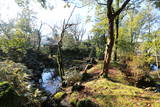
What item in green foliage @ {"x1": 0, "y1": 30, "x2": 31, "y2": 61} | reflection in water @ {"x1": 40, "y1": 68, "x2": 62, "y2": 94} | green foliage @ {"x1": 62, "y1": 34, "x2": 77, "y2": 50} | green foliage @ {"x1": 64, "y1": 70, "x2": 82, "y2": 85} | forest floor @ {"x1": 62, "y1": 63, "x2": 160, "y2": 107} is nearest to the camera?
forest floor @ {"x1": 62, "y1": 63, "x2": 160, "y2": 107}

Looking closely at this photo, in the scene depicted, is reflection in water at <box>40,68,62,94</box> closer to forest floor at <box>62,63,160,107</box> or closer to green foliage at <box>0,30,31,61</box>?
forest floor at <box>62,63,160,107</box>

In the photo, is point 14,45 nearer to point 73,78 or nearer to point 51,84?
point 51,84

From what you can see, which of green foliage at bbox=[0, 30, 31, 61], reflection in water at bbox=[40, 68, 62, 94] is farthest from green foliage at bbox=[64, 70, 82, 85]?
green foliage at bbox=[0, 30, 31, 61]

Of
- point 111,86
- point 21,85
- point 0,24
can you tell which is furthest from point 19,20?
point 111,86

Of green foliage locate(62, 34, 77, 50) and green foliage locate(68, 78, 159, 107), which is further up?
green foliage locate(62, 34, 77, 50)

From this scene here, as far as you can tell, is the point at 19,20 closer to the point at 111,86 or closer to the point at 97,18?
the point at 97,18

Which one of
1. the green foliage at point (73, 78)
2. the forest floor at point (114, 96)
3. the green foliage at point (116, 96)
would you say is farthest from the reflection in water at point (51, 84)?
the green foliage at point (116, 96)

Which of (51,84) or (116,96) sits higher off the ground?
(116,96)

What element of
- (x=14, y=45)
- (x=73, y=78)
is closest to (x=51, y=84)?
(x=73, y=78)

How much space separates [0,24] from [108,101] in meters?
22.6

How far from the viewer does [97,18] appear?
10633 mm

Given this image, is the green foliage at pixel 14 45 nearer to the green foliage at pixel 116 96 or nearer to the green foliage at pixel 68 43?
the green foliage at pixel 116 96

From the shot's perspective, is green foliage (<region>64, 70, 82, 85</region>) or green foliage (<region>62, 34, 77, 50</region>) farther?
green foliage (<region>62, 34, 77, 50</region>)

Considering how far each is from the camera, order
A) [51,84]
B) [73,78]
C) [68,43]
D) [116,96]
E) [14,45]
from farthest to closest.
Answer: [68,43]
[51,84]
[14,45]
[73,78]
[116,96]
